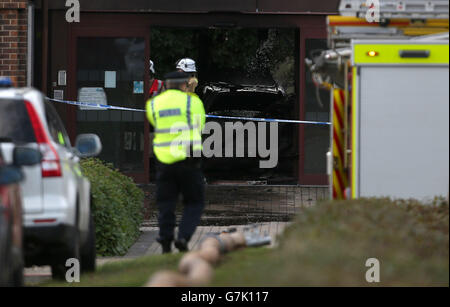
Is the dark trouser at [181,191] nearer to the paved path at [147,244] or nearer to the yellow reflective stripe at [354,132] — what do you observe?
the paved path at [147,244]

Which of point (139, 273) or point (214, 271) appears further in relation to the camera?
point (139, 273)

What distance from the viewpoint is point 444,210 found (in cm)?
870

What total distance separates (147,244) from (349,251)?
6079 mm

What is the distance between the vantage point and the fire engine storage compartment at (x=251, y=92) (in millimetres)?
19203

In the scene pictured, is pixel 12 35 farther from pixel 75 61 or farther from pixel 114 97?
pixel 114 97

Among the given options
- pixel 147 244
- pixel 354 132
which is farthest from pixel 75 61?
pixel 354 132

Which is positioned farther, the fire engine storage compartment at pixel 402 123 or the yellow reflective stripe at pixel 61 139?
the yellow reflective stripe at pixel 61 139

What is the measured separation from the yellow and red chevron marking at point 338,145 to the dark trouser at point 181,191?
4.17ft

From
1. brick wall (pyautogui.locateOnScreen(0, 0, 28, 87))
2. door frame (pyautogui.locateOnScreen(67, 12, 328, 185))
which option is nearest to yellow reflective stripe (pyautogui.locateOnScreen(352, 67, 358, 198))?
door frame (pyautogui.locateOnScreen(67, 12, 328, 185))

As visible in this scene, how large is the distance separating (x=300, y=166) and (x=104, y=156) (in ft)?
10.5

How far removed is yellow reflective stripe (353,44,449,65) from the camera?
929 cm

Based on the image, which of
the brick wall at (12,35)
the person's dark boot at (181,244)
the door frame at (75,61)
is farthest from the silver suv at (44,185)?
the door frame at (75,61)
